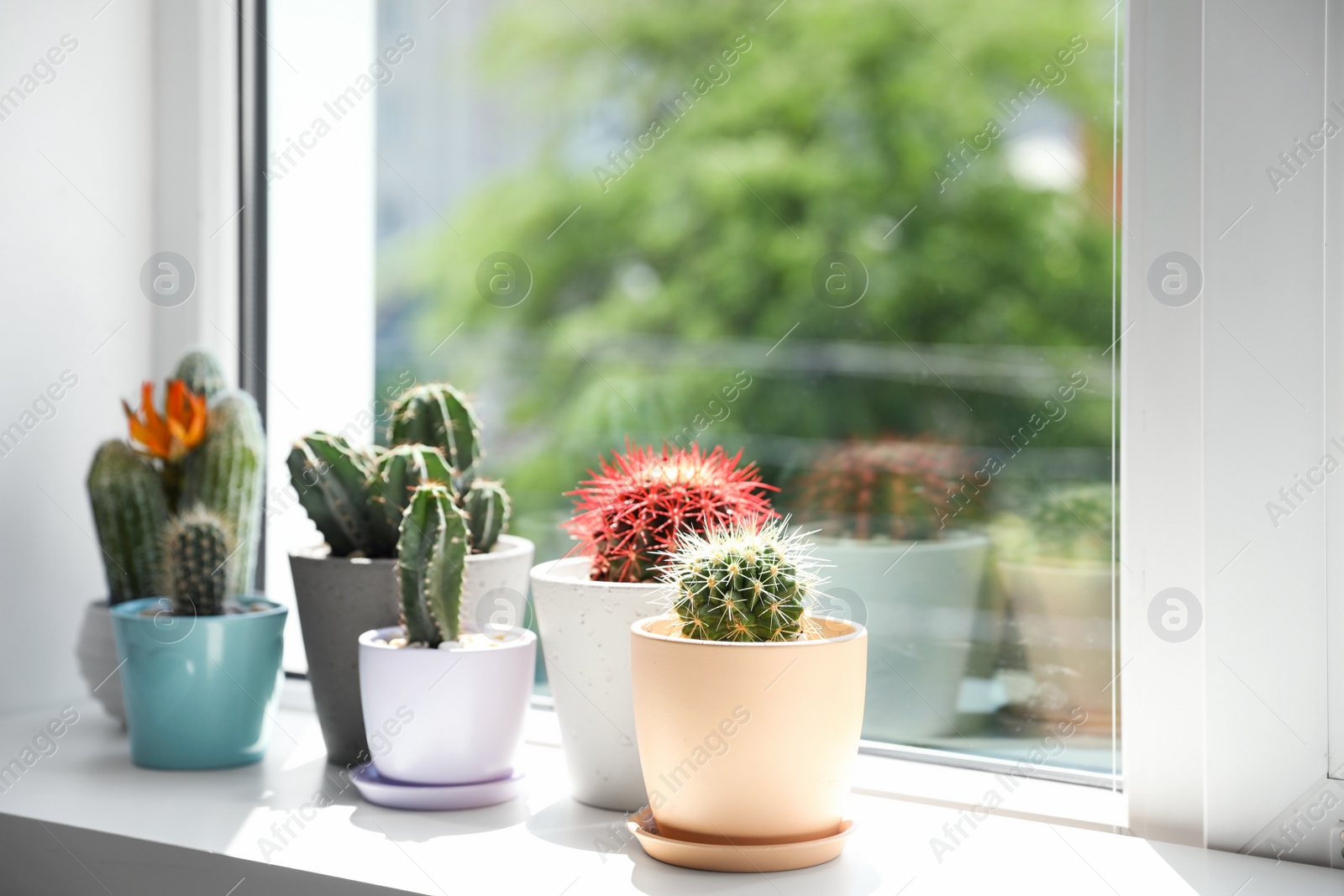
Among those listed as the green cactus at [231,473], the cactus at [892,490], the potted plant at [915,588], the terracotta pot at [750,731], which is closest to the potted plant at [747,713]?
the terracotta pot at [750,731]

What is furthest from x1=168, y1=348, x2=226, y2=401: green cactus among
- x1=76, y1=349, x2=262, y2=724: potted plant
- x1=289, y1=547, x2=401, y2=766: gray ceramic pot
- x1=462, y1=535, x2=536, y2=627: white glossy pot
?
x1=462, y1=535, x2=536, y2=627: white glossy pot

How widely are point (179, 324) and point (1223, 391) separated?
102 cm

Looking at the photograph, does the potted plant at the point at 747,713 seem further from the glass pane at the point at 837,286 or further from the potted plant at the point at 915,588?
the potted plant at the point at 915,588

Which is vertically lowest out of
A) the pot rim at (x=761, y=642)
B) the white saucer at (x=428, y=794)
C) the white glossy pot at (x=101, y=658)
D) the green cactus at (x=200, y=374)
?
the white saucer at (x=428, y=794)

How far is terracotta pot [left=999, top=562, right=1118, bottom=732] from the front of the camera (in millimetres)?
856

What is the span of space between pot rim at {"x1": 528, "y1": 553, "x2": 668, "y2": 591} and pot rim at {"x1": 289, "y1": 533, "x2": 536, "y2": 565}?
4 centimetres

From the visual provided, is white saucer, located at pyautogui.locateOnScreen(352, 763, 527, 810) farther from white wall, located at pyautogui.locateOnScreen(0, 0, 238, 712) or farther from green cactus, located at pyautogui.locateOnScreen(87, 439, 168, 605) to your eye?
white wall, located at pyautogui.locateOnScreen(0, 0, 238, 712)

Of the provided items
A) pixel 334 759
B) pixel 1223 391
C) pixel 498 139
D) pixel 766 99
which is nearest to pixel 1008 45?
pixel 766 99

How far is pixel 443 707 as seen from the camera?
2.45 ft

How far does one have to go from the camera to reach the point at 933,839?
0.72 metres

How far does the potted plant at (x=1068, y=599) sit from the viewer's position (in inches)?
33.9

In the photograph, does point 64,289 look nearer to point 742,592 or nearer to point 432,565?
point 432,565

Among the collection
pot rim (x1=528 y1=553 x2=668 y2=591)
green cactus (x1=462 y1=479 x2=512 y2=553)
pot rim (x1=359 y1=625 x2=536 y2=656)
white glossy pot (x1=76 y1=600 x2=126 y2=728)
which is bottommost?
white glossy pot (x1=76 y1=600 x2=126 y2=728)

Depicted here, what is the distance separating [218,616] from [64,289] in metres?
0.41
